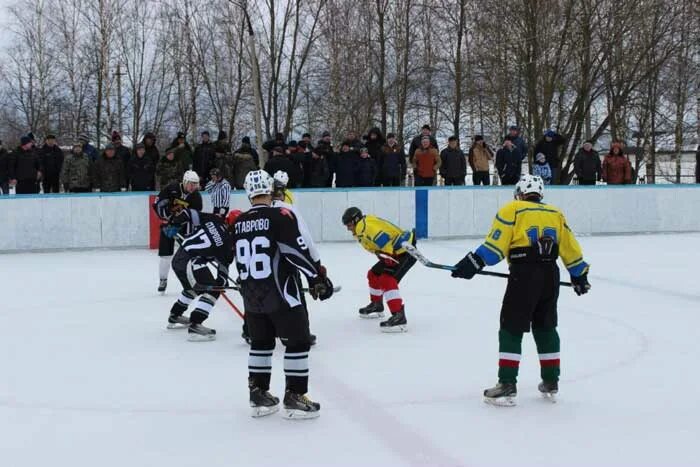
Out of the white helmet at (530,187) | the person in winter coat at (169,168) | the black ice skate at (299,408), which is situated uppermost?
the person in winter coat at (169,168)

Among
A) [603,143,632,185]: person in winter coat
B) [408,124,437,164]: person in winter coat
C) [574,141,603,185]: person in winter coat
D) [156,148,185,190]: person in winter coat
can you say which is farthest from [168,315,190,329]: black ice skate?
[603,143,632,185]: person in winter coat

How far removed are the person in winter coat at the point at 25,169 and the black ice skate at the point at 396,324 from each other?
817cm

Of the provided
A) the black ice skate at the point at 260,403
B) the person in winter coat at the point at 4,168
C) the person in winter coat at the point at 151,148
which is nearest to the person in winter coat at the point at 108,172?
the person in winter coat at the point at 151,148

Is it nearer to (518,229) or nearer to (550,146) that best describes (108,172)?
(550,146)

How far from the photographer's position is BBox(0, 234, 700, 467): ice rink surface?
13.2 feet

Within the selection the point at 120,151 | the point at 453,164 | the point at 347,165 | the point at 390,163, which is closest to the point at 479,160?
the point at 453,164

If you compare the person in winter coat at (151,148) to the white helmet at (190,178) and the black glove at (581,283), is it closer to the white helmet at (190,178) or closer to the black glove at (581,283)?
the white helmet at (190,178)

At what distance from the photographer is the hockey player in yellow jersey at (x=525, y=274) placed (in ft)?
15.5

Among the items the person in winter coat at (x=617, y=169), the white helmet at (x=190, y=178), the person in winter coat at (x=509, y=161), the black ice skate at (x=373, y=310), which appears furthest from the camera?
the person in winter coat at (x=617, y=169)

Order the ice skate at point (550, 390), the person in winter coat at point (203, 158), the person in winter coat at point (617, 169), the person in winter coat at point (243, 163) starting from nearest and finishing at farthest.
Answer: the ice skate at point (550, 390) < the person in winter coat at point (203, 158) < the person in winter coat at point (243, 163) < the person in winter coat at point (617, 169)

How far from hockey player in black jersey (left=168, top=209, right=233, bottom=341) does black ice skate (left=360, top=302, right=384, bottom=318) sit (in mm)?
1218

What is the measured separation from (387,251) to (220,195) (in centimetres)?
590

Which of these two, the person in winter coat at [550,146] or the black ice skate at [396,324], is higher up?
the person in winter coat at [550,146]

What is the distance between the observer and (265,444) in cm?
413
